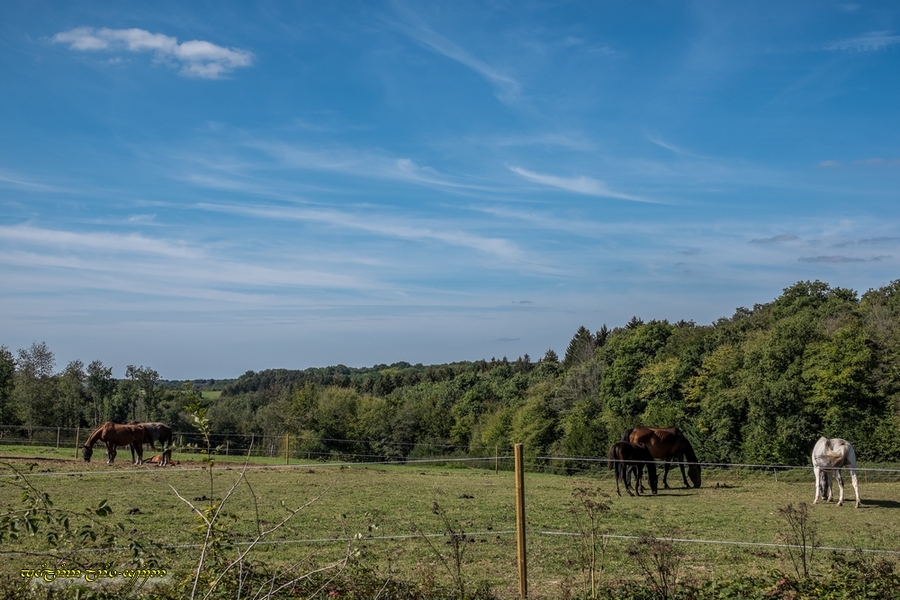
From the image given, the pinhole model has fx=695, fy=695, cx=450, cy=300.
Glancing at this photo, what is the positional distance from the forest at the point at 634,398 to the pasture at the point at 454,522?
69.3 inches

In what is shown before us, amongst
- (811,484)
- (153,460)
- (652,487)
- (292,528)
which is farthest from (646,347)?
(292,528)

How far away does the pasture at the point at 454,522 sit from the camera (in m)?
6.49

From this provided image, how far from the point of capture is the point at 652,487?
16.2 m

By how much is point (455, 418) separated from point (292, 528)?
4028cm

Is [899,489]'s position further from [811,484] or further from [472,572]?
[472,572]

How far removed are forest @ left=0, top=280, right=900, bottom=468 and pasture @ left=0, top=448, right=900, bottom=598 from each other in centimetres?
176

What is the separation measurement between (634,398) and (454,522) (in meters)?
29.5

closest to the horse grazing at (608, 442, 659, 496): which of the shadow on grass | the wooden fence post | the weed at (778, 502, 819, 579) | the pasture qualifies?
the pasture

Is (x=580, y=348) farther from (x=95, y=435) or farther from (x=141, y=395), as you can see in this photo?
(x=95, y=435)

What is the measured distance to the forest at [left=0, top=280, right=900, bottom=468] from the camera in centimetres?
2573

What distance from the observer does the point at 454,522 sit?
976 cm

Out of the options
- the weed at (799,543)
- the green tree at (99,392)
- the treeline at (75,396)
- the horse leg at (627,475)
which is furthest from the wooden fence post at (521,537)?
the green tree at (99,392)

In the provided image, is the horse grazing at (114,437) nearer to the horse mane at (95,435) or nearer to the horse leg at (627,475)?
the horse mane at (95,435)

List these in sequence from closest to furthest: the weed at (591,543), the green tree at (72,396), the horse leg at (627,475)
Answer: the weed at (591,543) < the horse leg at (627,475) < the green tree at (72,396)
